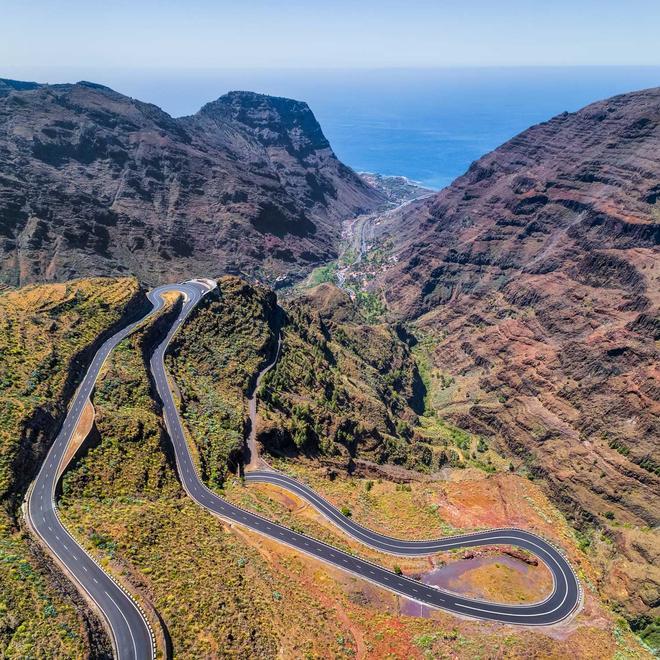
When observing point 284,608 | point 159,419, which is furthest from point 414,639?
point 159,419

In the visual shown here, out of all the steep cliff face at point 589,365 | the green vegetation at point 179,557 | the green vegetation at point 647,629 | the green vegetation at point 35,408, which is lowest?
the green vegetation at point 647,629

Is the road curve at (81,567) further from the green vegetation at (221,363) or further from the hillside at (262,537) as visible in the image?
Result: the green vegetation at (221,363)

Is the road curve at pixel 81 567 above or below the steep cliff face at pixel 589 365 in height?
above

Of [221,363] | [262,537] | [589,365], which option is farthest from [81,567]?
[589,365]

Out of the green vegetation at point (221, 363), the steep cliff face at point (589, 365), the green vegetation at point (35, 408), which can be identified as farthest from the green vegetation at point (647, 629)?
the green vegetation at point (35, 408)

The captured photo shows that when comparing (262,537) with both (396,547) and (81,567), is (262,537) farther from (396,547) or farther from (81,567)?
(81,567)

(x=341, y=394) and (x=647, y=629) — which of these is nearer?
(x=647, y=629)
